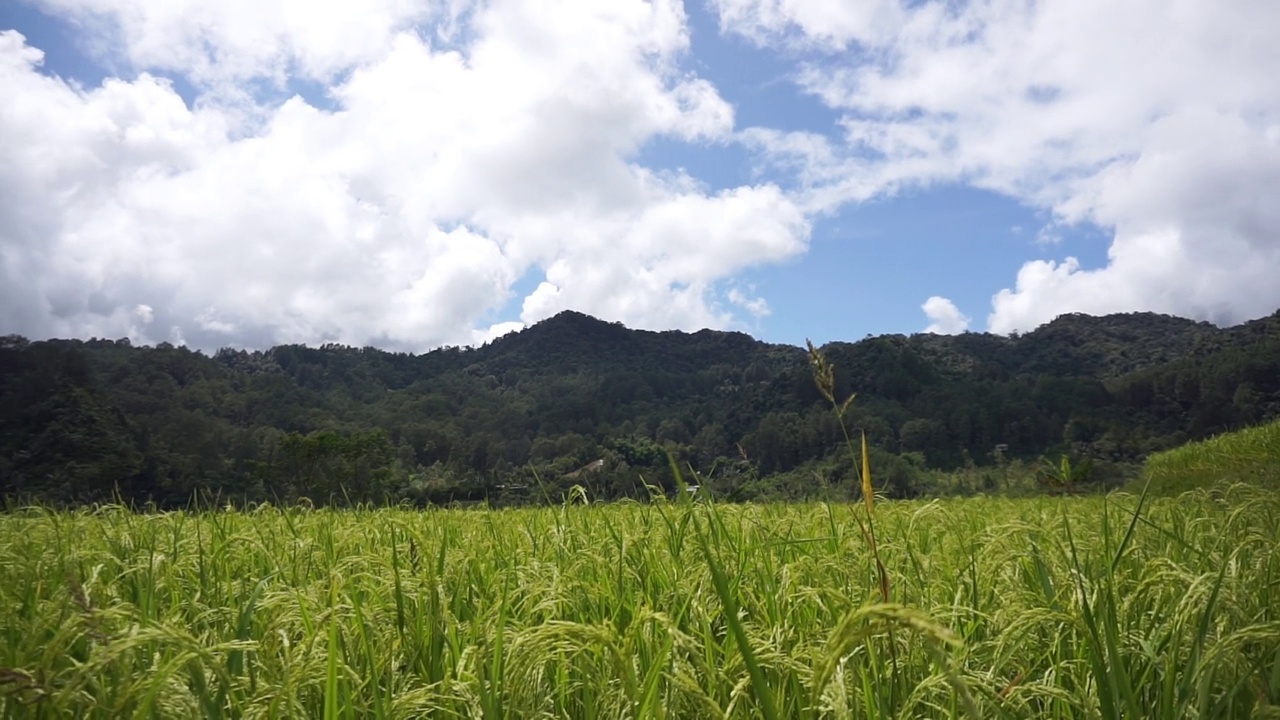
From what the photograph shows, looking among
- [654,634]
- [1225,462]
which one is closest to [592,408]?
[1225,462]

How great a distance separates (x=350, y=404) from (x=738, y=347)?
89261 millimetres

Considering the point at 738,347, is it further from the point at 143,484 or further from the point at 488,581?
the point at 488,581

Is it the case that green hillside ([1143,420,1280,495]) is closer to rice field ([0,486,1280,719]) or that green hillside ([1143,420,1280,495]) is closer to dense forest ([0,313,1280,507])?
dense forest ([0,313,1280,507])

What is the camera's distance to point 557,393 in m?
134

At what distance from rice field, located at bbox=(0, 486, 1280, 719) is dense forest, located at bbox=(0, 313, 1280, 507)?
0.66 meters

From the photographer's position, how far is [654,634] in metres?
1.82

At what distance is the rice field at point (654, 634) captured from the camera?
1.19 m

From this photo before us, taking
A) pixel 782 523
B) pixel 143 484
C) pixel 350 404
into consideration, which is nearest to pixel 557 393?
pixel 350 404

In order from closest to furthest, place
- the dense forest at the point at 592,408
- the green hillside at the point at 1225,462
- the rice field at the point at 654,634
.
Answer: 1. the rice field at the point at 654,634
2. the green hillside at the point at 1225,462
3. the dense forest at the point at 592,408

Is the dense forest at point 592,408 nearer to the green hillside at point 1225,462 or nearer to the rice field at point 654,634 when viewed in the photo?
the rice field at point 654,634

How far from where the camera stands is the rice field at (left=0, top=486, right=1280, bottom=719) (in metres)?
1.19

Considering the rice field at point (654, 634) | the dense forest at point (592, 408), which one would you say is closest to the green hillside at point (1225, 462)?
the dense forest at point (592, 408)

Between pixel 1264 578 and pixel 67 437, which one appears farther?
pixel 67 437

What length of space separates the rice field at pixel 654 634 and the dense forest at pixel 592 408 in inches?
25.8
